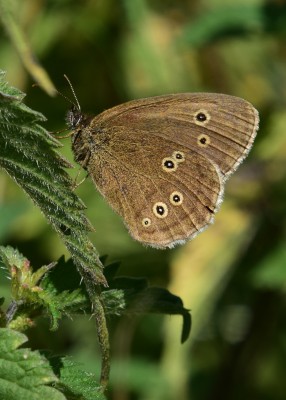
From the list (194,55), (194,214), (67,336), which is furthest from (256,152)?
(194,214)

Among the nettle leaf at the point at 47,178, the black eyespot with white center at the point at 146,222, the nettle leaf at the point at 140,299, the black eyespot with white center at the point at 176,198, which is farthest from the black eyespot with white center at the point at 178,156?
the nettle leaf at the point at 47,178

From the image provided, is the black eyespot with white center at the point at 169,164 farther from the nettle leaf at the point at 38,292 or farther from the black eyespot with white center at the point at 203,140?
the nettle leaf at the point at 38,292

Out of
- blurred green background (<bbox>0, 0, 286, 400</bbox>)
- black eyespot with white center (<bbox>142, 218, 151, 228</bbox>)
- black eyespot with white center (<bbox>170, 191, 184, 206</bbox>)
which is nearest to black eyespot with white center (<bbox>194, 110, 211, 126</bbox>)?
black eyespot with white center (<bbox>170, 191, 184, 206</bbox>)

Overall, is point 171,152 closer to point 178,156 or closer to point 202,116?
point 178,156

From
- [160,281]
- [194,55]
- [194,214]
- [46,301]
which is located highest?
[194,55]

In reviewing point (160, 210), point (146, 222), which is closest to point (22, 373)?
point (146, 222)

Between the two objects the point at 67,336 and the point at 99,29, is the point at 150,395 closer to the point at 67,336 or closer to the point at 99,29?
the point at 67,336
